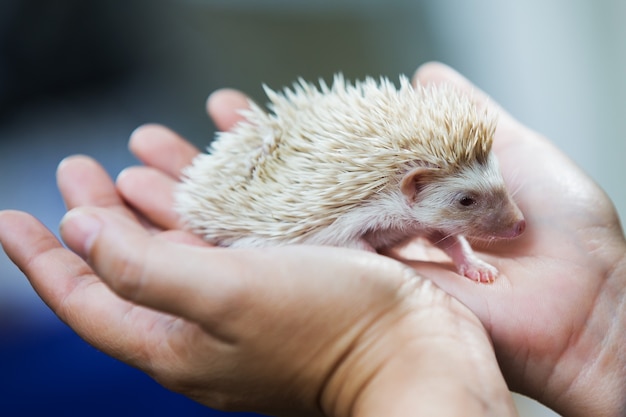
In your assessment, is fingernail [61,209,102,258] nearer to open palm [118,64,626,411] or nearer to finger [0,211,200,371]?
finger [0,211,200,371]

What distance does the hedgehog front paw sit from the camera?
1.70m

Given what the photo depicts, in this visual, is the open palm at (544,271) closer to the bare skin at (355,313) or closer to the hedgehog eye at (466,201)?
A: the bare skin at (355,313)

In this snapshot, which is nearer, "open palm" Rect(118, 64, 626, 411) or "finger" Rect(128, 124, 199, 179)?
"open palm" Rect(118, 64, 626, 411)

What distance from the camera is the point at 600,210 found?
6.20 feet

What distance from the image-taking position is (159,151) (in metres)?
2.39

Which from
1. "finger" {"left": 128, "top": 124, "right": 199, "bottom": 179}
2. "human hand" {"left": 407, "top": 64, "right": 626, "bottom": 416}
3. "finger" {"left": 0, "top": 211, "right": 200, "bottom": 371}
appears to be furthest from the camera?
"finger" {"left": 128, "top": 124, "right": 199, "bottom": 179}

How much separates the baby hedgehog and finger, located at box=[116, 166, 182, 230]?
30 centimetres

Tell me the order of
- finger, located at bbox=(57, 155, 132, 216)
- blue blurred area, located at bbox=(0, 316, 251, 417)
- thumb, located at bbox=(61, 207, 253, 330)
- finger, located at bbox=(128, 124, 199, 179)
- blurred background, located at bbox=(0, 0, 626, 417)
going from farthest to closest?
blurred background, located at bbox=(0, 0, 626, 417) → blue blurred area, located at bbox=(0, 316, 251, 417) → finger, located at bbox=(128, 124, 199, 179) → finger, located at bbox=(57, 155, 132, 216) → thumb, located at bbox=(61, 207, 253, 330)

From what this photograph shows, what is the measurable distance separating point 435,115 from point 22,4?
242 centimetres

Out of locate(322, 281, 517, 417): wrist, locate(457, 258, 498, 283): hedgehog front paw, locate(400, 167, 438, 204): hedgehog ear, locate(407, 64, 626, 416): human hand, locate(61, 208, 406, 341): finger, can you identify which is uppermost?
locate(61, 208, 406, 341): finger

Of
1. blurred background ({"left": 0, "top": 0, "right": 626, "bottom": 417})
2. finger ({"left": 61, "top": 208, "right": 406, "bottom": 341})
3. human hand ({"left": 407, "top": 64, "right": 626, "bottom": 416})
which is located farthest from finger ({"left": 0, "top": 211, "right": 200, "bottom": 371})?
blurred background ({"left": 0, "top": 0, "right": 626, "bottom": 417})

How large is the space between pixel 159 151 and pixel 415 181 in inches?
40.3

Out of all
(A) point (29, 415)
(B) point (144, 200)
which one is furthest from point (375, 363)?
(A) point (29, 415)

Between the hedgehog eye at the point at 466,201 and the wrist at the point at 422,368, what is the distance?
0.35 metres
